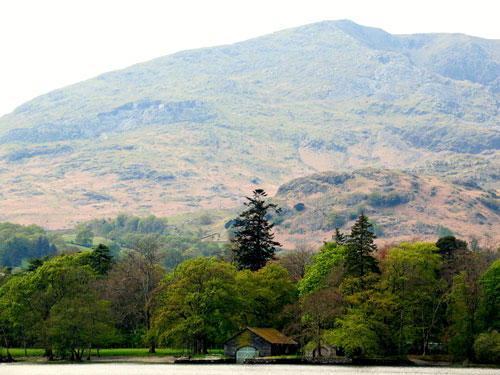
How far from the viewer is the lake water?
8788 centimetres

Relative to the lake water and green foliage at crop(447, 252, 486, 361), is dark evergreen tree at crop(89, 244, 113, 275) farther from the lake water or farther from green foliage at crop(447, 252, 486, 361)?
green foliage at crop(447, 252, 486, 361)

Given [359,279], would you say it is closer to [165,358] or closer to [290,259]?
[165,358]

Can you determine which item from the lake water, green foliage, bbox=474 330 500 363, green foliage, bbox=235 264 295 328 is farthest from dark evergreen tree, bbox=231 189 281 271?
green foliage, bbox=474 330 500 363

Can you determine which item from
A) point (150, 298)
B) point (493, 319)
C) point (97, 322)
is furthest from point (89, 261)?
point (493, 319)

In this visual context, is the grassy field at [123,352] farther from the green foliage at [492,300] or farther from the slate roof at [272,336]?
the green foliage at [492,300]

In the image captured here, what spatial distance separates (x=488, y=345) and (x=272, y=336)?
32.5 metres

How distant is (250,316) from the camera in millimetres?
121500

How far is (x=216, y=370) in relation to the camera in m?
95.1

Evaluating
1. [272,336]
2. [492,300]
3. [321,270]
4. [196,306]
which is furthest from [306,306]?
[492,300]

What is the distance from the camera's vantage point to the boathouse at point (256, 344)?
4345 inches

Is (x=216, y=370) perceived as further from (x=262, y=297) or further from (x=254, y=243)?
(x=254, y=243)

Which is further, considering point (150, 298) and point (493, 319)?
point (150, 298)

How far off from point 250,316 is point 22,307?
3606 cm

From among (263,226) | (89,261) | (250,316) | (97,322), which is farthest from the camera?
(89,261)
